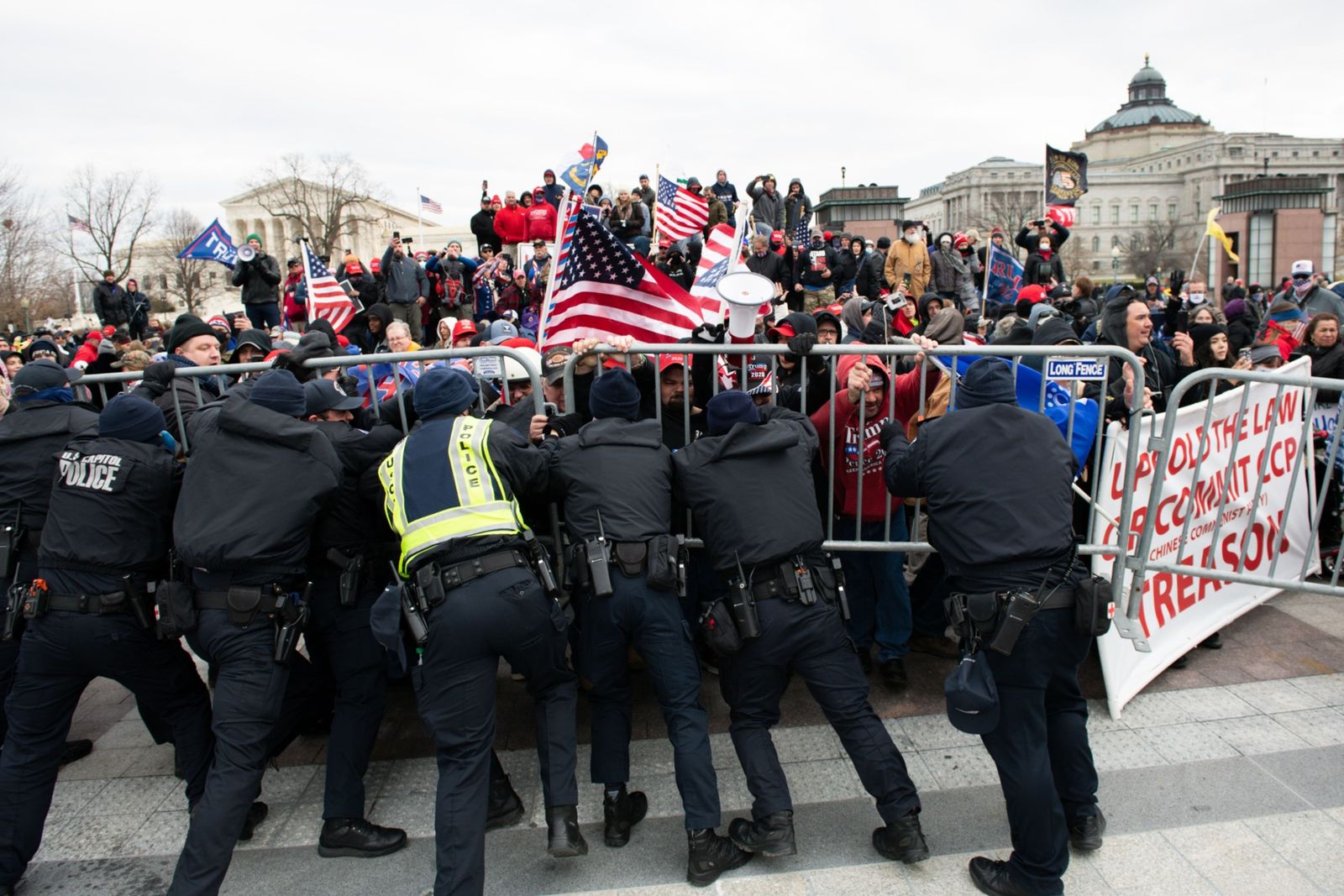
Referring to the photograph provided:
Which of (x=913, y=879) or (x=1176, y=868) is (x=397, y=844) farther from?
(x=1176, y=868)

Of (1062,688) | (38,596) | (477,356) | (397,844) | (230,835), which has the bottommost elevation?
(397,844)

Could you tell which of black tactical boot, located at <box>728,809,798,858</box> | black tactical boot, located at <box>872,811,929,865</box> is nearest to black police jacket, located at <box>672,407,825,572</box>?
black tactical boot, located at <box>728,809,798,858</box>

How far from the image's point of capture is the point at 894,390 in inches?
185

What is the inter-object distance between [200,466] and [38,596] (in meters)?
0.90

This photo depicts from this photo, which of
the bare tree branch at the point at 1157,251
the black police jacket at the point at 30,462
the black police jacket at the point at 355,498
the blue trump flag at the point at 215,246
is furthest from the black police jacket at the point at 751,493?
the bare tree branch at the point at 1157,251

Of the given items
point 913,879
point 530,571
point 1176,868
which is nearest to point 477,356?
point 530,571

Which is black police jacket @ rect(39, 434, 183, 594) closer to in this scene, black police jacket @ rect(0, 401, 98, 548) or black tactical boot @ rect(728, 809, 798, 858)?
black police jacket @ rect(0, 401, 98, 548)

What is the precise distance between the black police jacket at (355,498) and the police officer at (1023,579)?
97.0 inches

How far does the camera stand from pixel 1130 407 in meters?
4.27

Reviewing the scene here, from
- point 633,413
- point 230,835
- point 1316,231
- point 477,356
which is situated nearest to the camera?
point 230,835

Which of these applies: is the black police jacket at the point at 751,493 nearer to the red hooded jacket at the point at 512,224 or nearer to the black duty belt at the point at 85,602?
the black duty belt at the point at 85,602

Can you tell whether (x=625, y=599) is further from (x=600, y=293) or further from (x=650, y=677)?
(x=600, y=293)

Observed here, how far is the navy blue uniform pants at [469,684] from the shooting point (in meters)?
3.48

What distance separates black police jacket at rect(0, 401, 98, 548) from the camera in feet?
13.9
